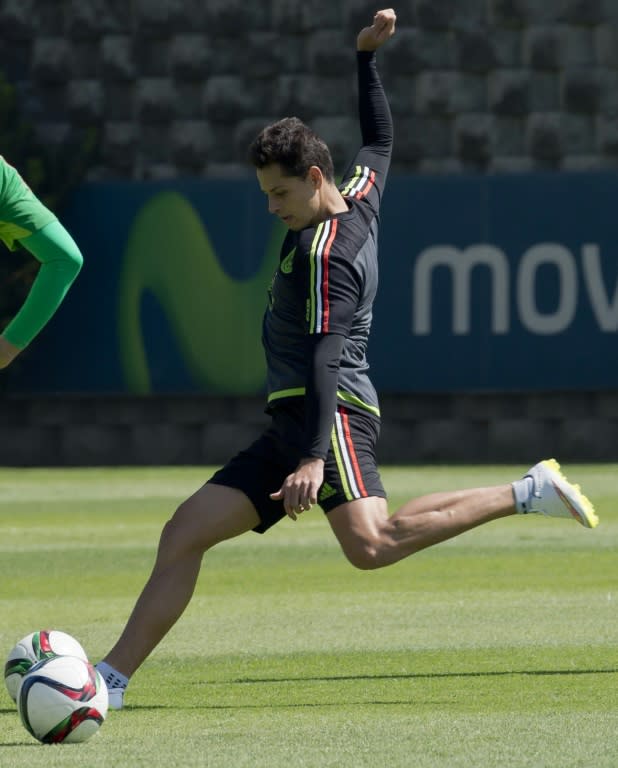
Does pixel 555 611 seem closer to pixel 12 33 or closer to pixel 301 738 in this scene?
pixel 301 738

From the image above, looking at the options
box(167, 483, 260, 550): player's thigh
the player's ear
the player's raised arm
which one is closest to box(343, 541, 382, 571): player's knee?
box(167, 483, 260, 550): player's thigh

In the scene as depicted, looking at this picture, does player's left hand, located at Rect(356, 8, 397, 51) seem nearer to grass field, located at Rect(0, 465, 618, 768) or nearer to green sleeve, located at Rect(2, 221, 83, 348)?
green sleeve, located at Rect(2, 221, 83, 348)

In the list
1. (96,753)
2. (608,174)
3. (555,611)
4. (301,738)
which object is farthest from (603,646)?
(608,174)

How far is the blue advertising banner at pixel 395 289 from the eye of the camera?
2098 centimetres

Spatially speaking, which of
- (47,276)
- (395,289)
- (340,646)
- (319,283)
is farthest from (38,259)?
(395,289)

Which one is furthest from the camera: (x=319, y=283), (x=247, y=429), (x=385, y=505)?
(x=247, y=429)

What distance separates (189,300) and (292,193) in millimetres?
15618

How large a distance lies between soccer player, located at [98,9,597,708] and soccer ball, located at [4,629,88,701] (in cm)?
21

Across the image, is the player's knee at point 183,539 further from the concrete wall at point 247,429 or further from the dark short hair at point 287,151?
the concrete wall at point 247,429

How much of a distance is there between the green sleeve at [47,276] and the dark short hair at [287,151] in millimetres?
723

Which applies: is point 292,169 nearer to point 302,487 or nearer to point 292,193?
point 292,193

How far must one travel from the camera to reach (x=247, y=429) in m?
22.4

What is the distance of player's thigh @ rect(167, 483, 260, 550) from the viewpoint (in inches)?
245

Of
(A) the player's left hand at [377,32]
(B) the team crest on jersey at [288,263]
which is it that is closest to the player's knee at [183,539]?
(B) the team crest on jersey at [288,263]
